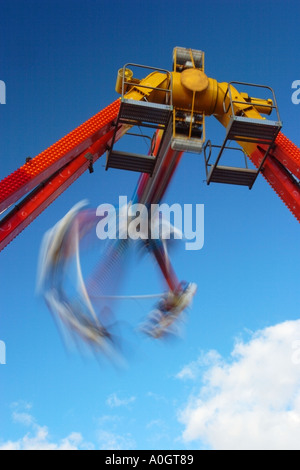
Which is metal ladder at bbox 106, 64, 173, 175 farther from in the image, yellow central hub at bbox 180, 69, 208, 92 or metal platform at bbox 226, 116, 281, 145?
metal platform at bbox 226, 116, 281, 145

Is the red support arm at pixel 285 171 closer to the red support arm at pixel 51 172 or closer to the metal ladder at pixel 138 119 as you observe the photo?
the metal ladder at pixel 138 119

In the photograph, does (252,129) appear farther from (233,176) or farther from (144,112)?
(144,112)

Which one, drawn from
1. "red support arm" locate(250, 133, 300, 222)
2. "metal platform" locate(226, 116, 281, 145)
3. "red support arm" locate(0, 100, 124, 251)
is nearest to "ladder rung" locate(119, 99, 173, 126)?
"red support arm" locate(0, 100, 124, 251)

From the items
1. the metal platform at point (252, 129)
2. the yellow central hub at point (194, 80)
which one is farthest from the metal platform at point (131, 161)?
the yellow central hub at point (194, 80)

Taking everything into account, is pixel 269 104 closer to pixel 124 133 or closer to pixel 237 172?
pixel 237 172

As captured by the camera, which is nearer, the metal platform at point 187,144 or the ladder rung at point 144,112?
the ladder rung at point 144,112

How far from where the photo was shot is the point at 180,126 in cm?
1223

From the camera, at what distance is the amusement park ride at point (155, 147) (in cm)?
1090

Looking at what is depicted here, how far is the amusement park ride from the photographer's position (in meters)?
10.9

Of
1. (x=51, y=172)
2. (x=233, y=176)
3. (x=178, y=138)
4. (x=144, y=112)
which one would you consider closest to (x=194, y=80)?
(x=178, y=138)

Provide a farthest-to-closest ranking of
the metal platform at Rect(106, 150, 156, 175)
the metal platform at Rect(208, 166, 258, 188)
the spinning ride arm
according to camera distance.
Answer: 1. the metal platform at Rect(208, 166, 258, 188)
2. the metal platform at Rect(106, 150, 156, 175)
3. the spinning ride arm

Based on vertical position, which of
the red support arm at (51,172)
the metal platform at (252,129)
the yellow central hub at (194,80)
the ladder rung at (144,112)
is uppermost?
the yellow central hub at (194,80)

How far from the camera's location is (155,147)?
13711mm

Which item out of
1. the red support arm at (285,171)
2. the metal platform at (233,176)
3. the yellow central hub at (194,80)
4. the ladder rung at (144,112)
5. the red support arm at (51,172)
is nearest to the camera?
the red support arm at (51,172)
